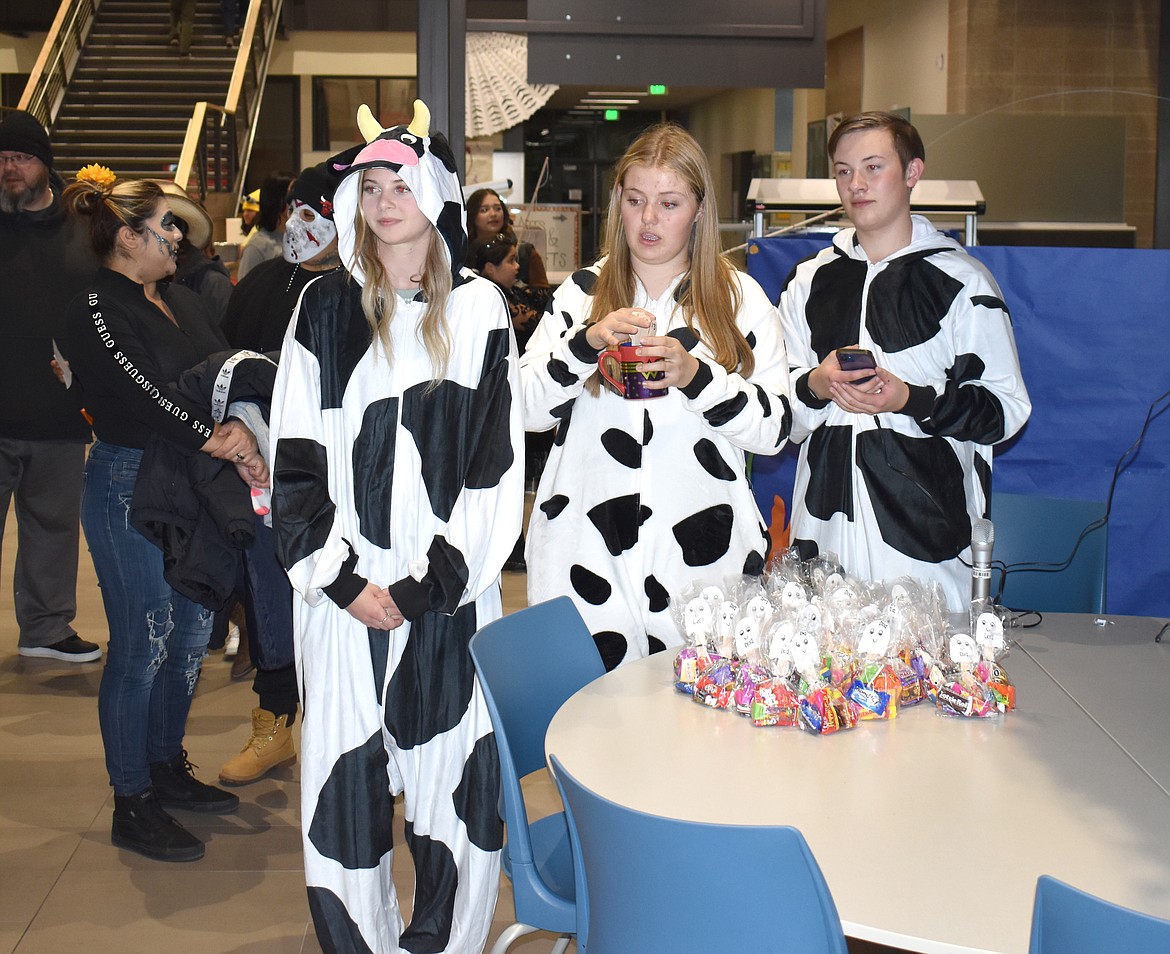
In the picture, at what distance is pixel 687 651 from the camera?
2191 millimetres

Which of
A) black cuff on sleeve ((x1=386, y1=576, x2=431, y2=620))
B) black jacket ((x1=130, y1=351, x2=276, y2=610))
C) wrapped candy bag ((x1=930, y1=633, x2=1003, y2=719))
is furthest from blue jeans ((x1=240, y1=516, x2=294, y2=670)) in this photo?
wrapped candy bag ((x1=930, y1=633, x2=1003, y2=719))

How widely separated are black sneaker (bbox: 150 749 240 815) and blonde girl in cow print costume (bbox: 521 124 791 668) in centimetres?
146

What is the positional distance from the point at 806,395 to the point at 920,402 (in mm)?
261

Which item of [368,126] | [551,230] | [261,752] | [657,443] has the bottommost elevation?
[261,752]

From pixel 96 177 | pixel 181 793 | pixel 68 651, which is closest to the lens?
pixel 96 177

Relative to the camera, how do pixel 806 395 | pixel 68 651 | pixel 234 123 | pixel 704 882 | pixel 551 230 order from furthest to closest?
1. pixel 234 123
2. pixel 551 230
3. pixel 68 651
4. pixel 806 395
5. pixel 704 882

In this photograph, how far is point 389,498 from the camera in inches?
92.5

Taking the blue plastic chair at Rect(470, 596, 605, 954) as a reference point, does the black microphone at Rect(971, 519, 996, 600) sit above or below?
above

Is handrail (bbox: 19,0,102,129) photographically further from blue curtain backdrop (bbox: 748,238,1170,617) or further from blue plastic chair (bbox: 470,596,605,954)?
blue plastic chair (bbox: 470,596,605,954)

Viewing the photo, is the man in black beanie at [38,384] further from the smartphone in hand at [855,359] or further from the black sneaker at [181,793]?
the smartphone in hand at [855,359]

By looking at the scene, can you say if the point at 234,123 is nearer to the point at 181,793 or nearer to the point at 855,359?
the point at 181,793

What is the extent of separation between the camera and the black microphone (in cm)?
244

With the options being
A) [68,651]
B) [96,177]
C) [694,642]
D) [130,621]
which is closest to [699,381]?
[694,642]

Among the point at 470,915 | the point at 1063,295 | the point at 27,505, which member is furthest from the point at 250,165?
the point at 470,915
